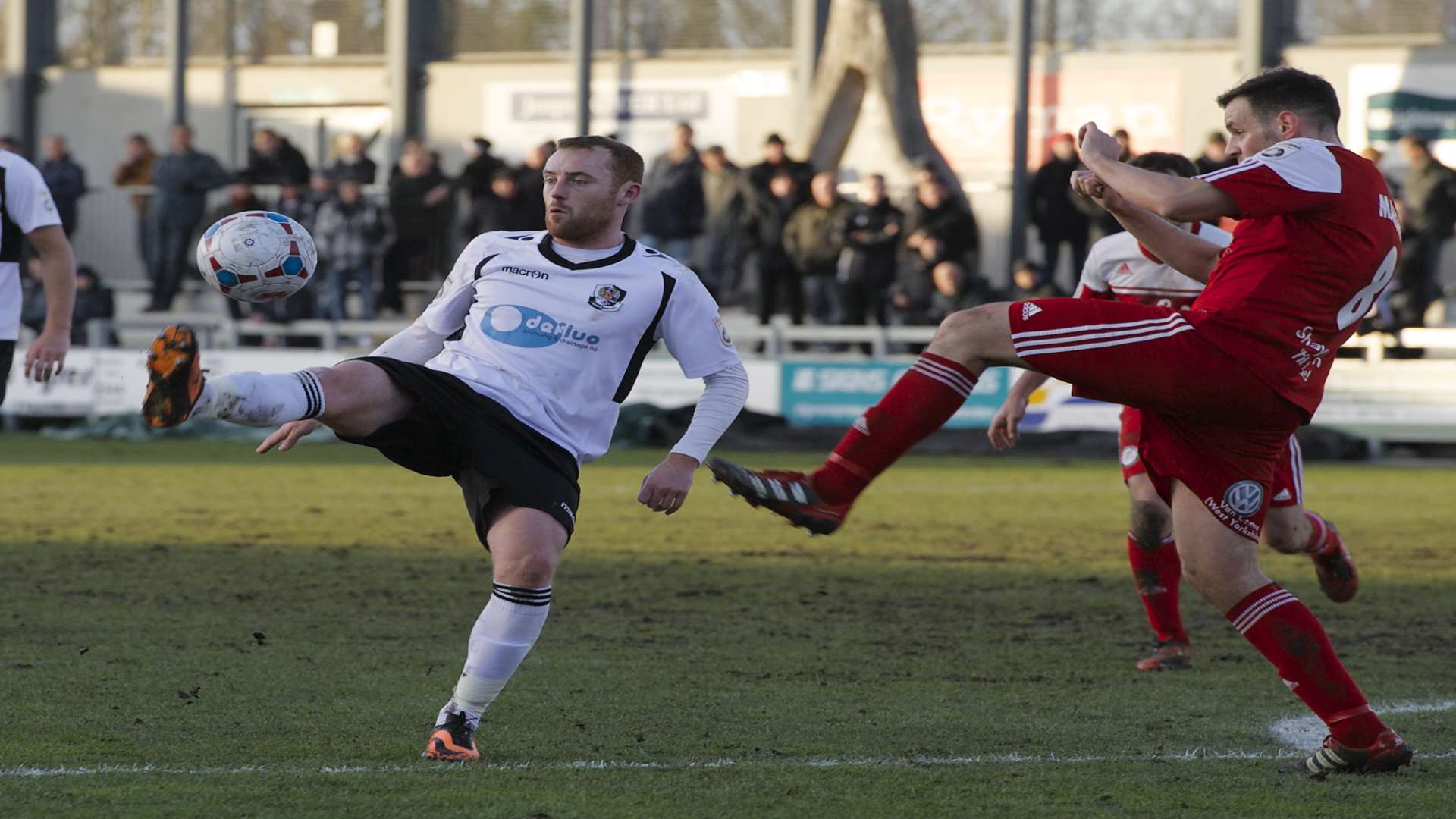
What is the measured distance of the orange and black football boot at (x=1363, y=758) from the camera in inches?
200

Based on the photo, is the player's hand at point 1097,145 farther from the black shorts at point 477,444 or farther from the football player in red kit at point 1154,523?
the football player in red kit at point 1154,523

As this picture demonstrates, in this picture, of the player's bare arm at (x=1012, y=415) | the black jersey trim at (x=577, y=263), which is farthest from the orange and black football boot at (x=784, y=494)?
the player's bare arm at (x=1012, y=415)

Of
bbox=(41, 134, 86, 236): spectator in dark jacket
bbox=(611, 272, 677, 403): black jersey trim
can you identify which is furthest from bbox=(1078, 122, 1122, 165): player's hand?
bbox=(41, 134, 86, 236): spectator in dark jacket

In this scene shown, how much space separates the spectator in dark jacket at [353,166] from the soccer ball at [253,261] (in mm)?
14785

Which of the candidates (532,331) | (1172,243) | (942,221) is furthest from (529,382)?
(942,221)

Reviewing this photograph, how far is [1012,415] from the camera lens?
267 inches

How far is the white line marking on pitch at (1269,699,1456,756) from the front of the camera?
18.8 ft

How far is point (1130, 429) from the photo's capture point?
7234mm

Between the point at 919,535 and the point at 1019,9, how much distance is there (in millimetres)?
11194

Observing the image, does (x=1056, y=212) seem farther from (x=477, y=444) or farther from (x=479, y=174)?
(x=477, y=444)

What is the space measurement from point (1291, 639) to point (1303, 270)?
1001 mm

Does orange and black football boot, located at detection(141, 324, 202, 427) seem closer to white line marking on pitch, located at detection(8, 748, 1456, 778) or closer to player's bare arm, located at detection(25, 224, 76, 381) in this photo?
white line marking on pitch, located at detection(8, 748, 1456, 778)

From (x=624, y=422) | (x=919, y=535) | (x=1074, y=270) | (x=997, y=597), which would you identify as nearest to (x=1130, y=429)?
(x=997, y=597)

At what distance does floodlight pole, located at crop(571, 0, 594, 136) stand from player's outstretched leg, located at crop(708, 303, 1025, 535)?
18.7 meters
